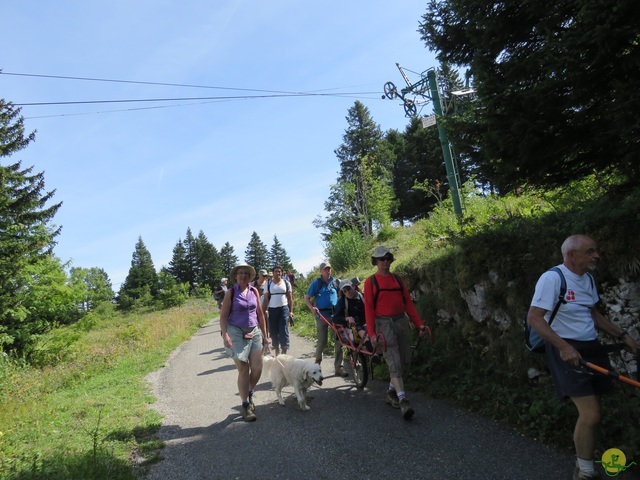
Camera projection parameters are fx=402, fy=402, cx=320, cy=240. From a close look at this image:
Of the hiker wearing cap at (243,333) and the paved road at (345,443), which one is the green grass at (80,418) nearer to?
the paved road at (345,443)

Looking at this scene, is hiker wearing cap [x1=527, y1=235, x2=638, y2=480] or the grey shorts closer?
hiker wearing cap [x1=527, y1=235, x2=638, y2=480]

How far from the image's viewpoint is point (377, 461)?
390 cm

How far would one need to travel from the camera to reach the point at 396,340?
533cm

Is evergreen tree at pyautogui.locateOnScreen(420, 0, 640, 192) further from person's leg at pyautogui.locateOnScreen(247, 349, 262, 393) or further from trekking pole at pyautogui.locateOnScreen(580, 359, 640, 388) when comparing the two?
person's leg at pyautogui.locateOnScreen(247, 349, 262, 393)

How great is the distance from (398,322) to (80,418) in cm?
550

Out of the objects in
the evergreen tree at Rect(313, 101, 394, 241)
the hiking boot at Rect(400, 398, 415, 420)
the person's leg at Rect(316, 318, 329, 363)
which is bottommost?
the hiking boot at Rect(400, 398, 415, 420)

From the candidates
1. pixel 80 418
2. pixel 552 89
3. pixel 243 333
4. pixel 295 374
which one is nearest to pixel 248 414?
pixel 295 374

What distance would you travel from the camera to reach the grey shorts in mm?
5562

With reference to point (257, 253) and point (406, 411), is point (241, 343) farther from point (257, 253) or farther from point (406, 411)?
point (257, 253)

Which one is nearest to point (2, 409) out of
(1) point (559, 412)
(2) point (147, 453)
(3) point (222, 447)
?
(2) point (147, 453)

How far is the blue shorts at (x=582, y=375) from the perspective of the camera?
2.97m

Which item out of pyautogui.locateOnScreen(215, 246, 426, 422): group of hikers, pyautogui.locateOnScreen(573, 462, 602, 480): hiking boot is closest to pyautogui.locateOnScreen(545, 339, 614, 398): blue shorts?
pyautogui.locateOnScreen(573, 462, 602, 480): hiking boot

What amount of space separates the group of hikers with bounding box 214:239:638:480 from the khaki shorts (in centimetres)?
1

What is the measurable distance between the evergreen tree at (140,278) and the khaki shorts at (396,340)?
242ft
